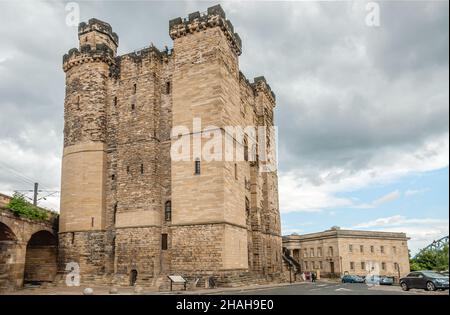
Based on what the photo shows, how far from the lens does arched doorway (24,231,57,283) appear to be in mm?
28156

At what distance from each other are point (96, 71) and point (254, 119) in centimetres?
1329

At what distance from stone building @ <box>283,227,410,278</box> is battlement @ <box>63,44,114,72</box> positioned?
109ft

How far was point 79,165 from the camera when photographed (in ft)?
91.2

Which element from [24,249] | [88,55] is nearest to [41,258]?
[24,249]

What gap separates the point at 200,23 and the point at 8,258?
17.8m

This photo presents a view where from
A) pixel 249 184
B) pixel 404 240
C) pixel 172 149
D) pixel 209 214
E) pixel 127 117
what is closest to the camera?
pixel 209 214

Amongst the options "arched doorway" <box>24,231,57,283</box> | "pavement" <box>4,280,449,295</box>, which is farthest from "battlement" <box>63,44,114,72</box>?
"pavement" <box>4,280,449,295</box>

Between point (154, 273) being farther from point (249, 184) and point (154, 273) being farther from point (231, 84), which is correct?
point (231, 84)

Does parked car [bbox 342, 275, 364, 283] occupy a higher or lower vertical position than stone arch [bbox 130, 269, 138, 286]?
lower

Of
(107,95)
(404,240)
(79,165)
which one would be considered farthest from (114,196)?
(404,240)

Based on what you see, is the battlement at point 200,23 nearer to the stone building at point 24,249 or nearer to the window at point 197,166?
the window at point 197,166

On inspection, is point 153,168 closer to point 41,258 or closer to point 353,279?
point 41,258

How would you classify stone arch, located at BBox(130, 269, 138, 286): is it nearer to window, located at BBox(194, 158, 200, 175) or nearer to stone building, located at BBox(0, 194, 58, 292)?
stone building, located at BBox(0, 194, 58, 292)

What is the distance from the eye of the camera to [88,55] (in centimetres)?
2912
